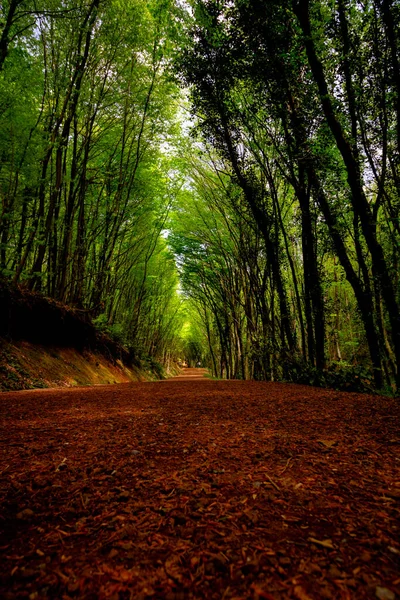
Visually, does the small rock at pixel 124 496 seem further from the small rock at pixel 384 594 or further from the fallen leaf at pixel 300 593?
the small rock at pixel 384 594

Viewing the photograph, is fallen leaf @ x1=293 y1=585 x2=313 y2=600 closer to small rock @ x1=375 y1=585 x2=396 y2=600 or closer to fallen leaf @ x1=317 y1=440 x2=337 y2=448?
small rock @ x1=375 y1=585 x2=396 y2=600

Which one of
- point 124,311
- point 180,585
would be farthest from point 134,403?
point 124,311

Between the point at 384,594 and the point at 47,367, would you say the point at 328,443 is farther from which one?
the point at 47,367

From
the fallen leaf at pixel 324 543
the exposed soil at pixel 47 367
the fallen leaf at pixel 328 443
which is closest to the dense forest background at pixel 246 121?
the exposed soil at pixel 47 367

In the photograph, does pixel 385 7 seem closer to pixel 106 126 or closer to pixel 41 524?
pixel 41 524

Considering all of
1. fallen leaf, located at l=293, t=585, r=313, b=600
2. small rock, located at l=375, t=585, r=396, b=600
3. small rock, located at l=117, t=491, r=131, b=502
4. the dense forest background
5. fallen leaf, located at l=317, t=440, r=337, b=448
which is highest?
the dense forest background

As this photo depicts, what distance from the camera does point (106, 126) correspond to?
27.9ft

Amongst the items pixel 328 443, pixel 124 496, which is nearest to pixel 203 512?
pixel 124 496

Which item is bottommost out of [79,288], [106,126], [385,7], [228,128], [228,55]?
[79,288]

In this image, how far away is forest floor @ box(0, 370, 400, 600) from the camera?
721 millimetres

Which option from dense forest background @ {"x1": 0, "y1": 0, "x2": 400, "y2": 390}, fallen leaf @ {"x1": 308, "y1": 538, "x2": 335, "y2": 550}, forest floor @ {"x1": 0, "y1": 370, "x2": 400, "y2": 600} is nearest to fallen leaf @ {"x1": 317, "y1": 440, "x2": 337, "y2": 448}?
forest floor @ {"x1": 0, "y1": 370, "x2": 400, "y2": 600}

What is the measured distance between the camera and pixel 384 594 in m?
0.66

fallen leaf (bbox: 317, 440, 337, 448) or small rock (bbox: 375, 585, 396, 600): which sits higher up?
small rock (bbox: 375, 585, 396, 600)

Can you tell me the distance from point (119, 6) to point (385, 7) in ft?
20.7
